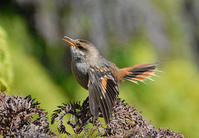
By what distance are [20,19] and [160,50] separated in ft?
8.45

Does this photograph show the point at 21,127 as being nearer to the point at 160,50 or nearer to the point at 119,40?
the point at 119,40

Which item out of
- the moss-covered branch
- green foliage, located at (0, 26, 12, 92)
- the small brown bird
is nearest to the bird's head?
the small brown bird

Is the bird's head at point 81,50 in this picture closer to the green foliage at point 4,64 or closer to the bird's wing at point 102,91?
the bird's wing at point 102,91

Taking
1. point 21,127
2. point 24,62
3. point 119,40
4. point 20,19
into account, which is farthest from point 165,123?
point 21,127

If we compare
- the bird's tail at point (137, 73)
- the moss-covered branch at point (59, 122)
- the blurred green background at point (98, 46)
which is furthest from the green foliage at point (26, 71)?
the moss-covered branch at point (59, 122)

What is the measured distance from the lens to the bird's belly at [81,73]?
3.19 m

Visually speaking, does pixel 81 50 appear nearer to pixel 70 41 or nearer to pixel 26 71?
pixel 70 41

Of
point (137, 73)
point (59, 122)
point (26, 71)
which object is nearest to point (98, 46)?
point (26, 71)

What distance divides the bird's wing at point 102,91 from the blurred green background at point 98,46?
2517mm

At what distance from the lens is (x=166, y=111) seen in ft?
22.0

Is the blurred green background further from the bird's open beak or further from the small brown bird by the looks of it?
the bird's open beak

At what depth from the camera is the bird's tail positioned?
3.73m

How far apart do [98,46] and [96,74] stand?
3.09 metres

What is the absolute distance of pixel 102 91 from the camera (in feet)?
9.41
